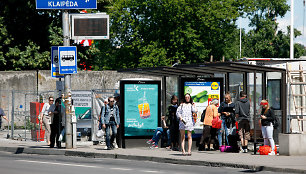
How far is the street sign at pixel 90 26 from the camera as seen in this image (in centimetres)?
2089

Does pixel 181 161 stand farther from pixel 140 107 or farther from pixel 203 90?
pixel 140 107

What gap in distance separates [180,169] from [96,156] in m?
4.78

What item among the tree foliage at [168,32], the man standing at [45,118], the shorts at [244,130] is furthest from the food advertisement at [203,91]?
the tree foliage at [168,32]

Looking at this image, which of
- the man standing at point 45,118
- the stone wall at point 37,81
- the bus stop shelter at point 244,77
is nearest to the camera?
the bus stop shelter at point 244,77

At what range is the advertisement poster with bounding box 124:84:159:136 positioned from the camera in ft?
71.9

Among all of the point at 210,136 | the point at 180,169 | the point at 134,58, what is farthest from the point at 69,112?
the point at 134,58

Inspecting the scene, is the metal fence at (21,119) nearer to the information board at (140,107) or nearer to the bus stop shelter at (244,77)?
the information board at (140,107)

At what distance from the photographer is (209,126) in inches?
821

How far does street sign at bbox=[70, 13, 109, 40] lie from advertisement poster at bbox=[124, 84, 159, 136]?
2.08m

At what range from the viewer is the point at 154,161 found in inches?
719

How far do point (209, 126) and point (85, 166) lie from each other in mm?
5714

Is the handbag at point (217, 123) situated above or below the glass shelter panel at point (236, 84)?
below

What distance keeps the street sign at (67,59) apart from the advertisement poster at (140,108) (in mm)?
1913

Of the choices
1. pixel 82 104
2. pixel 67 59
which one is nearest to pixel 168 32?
pixel 82 104
